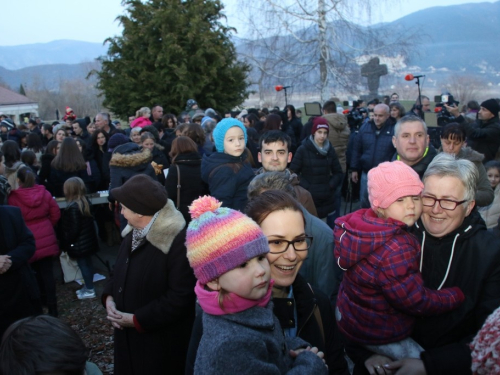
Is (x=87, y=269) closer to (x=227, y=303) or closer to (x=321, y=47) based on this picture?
(x=227, y=303)

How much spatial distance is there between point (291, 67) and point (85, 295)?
1480 cm

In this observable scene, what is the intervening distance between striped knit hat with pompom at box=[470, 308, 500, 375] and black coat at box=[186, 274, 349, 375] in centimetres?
66

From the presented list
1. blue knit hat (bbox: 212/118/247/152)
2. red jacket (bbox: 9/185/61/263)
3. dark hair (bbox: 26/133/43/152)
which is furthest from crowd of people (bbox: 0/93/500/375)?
dark hair (bbox: 26/133/43/152)

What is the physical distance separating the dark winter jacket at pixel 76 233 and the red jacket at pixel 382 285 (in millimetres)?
4083

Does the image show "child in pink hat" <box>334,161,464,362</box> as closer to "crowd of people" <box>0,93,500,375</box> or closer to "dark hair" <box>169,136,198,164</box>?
"crowd of people" <box>0,93,500,375</box>

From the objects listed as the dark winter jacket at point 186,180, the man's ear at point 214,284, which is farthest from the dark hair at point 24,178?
the man's ear at point 214,284

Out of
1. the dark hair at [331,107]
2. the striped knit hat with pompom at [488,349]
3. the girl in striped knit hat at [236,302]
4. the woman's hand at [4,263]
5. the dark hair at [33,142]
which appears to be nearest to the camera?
the striped knit hat with pompom at [488,349]

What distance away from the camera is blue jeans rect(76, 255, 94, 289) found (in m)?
5.51

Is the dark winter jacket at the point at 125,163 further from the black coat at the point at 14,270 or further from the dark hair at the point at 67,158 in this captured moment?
the black coat at the point at 14,270

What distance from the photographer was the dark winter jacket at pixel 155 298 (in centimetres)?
265

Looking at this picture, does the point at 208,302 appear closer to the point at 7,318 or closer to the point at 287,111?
the point at 7,318

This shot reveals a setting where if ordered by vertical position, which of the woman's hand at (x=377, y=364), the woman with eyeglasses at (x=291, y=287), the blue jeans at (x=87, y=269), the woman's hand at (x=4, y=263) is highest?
the woman with eyeglasses at (x=291, y=287)

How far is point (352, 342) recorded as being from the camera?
7.43 ft

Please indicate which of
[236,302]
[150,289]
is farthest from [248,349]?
[150,289]
